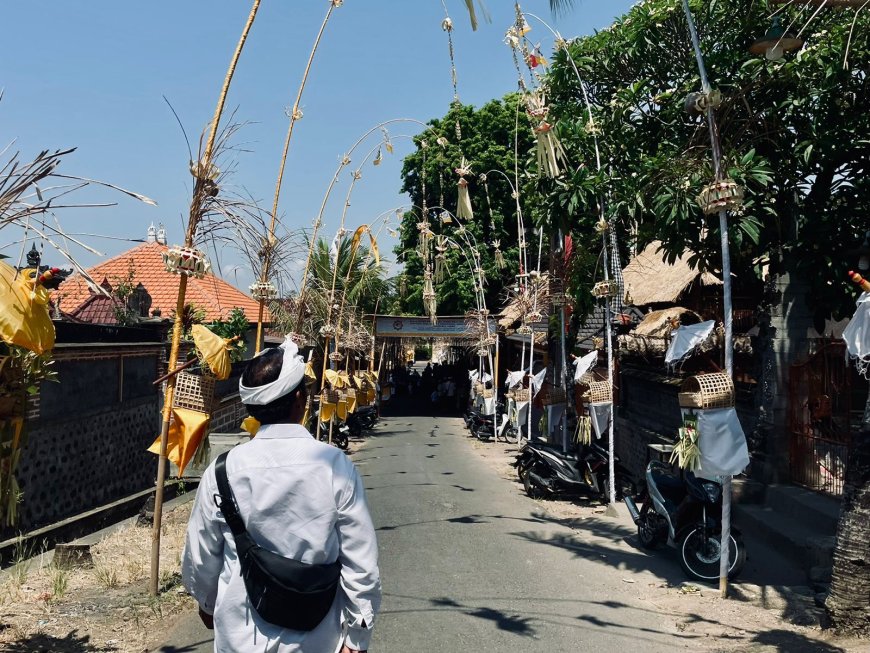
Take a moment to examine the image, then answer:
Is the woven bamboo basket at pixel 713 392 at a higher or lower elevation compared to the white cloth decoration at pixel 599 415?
higher


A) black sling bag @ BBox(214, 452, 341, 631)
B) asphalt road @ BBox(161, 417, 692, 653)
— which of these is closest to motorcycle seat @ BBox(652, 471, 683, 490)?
asphalt road @ BBox(161, 417, 692, 653)

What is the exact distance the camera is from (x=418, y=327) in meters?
31.1

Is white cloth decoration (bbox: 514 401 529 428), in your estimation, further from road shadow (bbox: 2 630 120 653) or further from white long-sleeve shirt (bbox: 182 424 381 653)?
white long-sleeve shirt (bbox: 182 424 381 653)

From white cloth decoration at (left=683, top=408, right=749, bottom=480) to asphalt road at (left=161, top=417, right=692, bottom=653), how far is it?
55.0 inches

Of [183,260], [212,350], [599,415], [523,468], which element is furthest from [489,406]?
[183,260]

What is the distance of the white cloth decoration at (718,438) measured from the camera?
6.66 m

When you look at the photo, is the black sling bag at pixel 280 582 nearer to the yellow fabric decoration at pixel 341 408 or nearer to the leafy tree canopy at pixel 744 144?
the leafy tree canopy at pixel 744 144

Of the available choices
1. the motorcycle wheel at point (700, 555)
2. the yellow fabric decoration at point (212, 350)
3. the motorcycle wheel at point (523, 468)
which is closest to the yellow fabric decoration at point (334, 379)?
the motorcycle wheel at point (523, 468)

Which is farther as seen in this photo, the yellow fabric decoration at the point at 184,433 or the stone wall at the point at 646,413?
the stone wall at the point at 646,413

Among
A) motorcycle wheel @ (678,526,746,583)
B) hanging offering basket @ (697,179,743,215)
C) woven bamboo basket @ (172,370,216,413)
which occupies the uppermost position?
hanging offering basket @ (697,179,743,215)

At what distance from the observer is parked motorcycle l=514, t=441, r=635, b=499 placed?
1179 cm

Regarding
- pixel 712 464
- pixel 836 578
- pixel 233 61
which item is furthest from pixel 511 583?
pixel 233 61

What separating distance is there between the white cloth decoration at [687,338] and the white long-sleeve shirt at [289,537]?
20.4 ft

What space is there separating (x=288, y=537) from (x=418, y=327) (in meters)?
28.4
